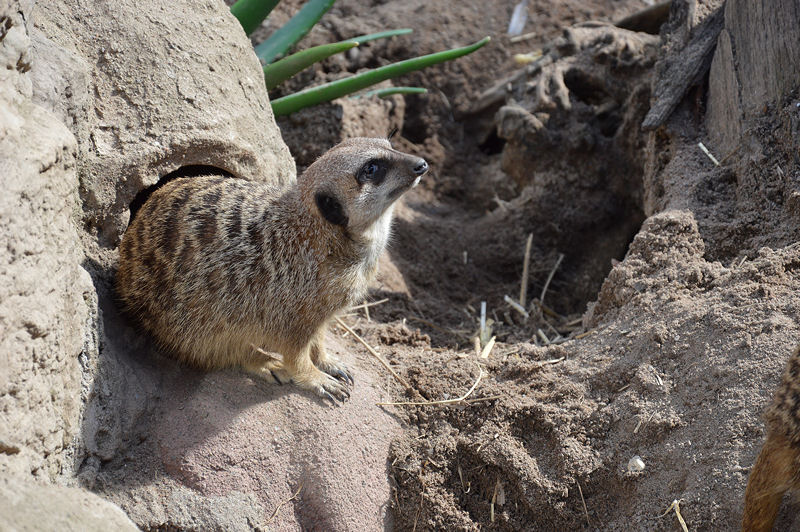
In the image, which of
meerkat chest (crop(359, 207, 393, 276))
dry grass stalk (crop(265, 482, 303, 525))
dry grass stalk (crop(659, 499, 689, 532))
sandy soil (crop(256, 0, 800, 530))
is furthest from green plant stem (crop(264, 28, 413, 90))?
dry grass stalk (crop(659, 499, 689, 532))

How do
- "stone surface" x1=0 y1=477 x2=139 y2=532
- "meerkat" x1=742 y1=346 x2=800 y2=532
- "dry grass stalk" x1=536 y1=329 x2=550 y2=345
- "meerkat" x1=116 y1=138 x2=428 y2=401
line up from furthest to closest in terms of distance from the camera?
"dry grass stalk" x1=536 y1=329 x2=550 y2=345
"meerkat" x1=116 y1=138 x2=428 y2=401
"meerkat" x1=742 y1=346 x2=800 y2=532
"stone surface" x1=0 y1=477 x2=139 y2=532

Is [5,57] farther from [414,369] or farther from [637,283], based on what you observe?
[637,283]

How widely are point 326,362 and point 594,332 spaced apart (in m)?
1.12

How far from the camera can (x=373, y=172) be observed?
2.82 m

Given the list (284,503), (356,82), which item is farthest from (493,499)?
(356,82)

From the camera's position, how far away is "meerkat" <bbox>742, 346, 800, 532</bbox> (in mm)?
1918

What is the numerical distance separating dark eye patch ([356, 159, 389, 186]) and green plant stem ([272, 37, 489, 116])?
1.27m

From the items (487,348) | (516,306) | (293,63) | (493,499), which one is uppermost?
(293,63)

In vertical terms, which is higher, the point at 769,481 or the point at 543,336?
the point at 769,481

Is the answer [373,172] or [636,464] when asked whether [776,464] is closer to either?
[636,464]

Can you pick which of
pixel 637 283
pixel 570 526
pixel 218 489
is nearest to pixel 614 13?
pixel 637 283

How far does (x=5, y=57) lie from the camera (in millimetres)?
2119

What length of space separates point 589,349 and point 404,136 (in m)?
2.75

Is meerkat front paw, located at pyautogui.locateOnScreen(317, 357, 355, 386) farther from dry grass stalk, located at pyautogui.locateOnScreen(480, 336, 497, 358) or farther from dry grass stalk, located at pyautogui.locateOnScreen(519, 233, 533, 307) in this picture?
dry grass stalk, located at pyautogui.locateOnScreen(519, 233, 533, 307)
